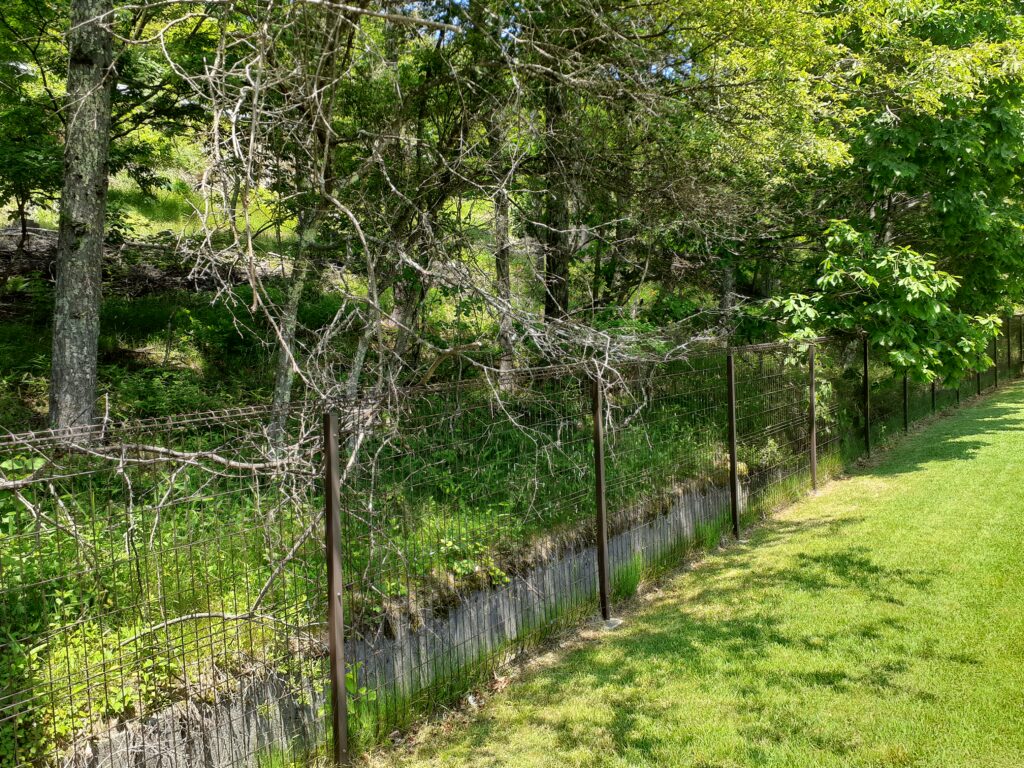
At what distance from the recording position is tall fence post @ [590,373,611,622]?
588 cm

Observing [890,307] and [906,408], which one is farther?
[906,408]

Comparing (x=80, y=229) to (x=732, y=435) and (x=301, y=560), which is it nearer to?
(x=301, y=560)

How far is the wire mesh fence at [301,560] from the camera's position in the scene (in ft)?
10.7

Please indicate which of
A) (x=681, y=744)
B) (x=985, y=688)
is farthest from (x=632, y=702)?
(x=985, y=688)

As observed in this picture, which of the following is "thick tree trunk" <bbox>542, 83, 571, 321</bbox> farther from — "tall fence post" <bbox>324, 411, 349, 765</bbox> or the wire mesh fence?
"tall fence post" <bbox>324, 411, 349, 765</bbox>

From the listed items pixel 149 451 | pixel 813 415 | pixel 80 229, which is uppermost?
pixel 80 229

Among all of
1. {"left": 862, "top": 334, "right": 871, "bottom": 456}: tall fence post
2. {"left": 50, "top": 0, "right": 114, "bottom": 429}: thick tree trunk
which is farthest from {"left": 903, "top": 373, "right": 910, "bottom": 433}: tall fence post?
{"left": 50, "top": 0, "right": 114, "bottom": 429}: thick tree trunk

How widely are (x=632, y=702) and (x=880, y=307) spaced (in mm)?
7664

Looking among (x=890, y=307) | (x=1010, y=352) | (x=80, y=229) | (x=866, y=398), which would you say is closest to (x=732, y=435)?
(x=890, y=307)

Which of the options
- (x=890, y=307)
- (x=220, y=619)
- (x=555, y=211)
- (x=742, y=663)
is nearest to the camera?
(x=220, y=619)

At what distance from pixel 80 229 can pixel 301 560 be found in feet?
13.8

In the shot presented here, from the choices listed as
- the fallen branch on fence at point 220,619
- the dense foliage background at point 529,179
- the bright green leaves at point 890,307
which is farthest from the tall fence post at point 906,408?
the fallen branch on fence at point 220,619

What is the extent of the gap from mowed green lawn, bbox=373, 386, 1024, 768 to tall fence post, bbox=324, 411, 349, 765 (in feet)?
1.24

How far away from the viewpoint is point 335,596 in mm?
3891
